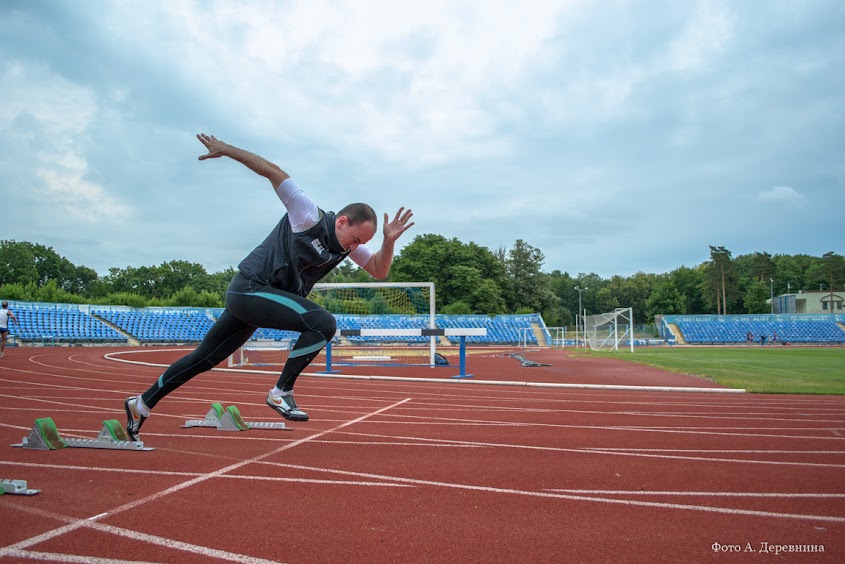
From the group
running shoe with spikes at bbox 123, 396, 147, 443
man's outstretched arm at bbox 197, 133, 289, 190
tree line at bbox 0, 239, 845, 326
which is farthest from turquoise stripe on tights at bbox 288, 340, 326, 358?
tree line at bbox 0, 239, 845, 326

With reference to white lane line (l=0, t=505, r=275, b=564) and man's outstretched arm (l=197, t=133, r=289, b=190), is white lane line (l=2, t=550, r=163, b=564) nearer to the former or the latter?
white lane line (l=0, t=505, r=275, b=564)

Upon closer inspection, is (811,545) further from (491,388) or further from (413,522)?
(491,388)

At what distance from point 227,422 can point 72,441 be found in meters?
1.32

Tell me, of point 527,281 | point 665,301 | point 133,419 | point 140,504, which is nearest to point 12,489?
point 140,504

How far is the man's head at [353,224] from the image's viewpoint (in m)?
4.03

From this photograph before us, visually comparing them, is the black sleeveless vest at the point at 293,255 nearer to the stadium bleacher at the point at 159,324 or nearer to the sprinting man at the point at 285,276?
the sprinting man at the point at 285,276

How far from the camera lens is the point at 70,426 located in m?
5.77

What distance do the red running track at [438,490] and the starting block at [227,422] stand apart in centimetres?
9

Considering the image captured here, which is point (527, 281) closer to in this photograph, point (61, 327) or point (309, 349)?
point (61, 327)

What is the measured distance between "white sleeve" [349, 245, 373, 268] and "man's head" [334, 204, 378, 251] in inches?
20.1

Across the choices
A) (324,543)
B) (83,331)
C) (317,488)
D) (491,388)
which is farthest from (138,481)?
(83,331)

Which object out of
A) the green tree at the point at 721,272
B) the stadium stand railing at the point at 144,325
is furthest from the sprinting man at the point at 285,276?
the green tree at the point at 721,272

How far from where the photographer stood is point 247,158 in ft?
12.8

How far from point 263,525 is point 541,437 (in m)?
3.20
